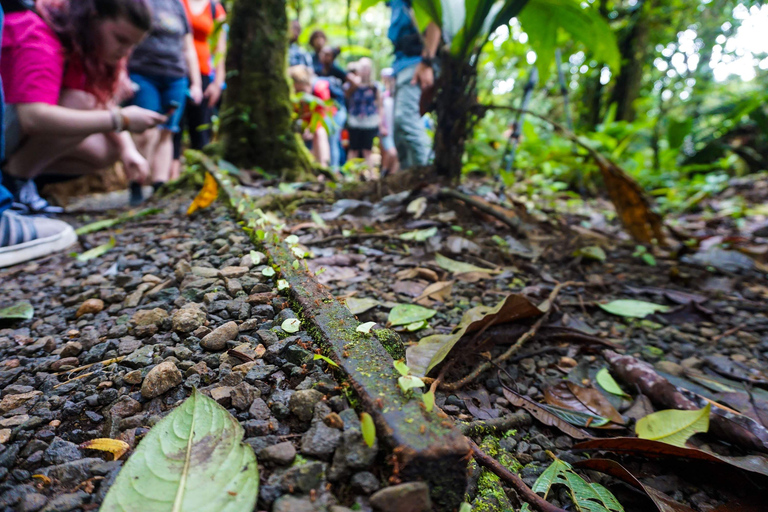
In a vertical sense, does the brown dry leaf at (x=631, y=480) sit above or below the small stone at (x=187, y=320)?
below

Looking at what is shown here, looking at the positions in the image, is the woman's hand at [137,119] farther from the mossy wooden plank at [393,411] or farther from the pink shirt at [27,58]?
the mossy wooden plank at [393,411]

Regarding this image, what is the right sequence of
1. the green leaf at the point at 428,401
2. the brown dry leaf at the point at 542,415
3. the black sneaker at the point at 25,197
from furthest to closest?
the black sneaker at the point at 25,197 → the brown dry leaf at the point at 542,415 → the green leaf at the point at 428,401

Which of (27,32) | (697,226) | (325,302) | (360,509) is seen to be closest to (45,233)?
(27,32)

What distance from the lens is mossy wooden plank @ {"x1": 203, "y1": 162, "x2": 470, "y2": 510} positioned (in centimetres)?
62

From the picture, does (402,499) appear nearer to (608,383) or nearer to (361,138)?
(608,383)

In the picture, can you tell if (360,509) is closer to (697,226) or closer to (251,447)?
(251,447)

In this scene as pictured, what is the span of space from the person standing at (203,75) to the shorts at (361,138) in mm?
1750

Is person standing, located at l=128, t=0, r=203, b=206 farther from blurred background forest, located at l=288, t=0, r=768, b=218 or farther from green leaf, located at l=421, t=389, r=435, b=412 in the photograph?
green leaf, located at l=421, t=389, r=435, b=412

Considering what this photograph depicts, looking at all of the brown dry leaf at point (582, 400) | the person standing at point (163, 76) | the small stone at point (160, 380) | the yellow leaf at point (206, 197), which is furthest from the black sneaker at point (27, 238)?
the brown dry leaf at point (582, 400)

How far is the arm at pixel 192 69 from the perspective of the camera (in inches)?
135

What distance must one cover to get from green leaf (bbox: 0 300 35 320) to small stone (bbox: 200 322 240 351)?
71 cm

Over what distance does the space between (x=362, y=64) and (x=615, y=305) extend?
4502mm

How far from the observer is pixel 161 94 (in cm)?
334

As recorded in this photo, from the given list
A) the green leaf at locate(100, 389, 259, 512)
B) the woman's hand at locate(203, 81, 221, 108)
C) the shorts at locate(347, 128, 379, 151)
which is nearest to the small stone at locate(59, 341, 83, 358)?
the green leaf at locate(100, 389, 259, 512)
